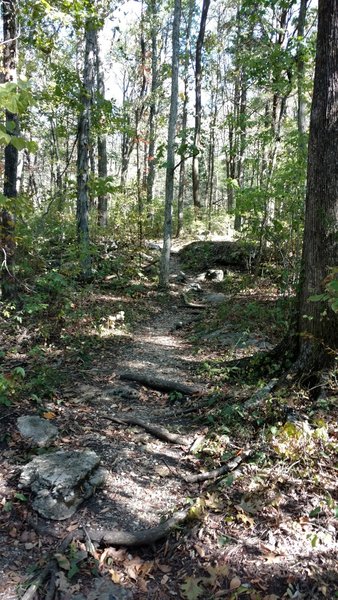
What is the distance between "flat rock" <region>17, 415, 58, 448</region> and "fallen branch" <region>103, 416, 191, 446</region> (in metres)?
0.81

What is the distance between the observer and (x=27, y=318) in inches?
317

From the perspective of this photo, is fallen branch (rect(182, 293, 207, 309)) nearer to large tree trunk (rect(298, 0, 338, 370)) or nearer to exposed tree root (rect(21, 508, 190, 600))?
large tree trunk (rect(298, 0, 338, 370))

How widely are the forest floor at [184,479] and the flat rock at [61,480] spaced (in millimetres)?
88

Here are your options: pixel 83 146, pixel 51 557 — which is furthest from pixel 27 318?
pixel 51 557

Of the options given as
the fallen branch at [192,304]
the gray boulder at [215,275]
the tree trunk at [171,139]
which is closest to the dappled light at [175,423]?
the fallen branch at [192,304]

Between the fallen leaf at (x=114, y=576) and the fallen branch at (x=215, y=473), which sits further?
the fallen branch at (x=215, y=473)

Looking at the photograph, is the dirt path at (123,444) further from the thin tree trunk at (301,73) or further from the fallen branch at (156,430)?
the thin tree trunk at (301,73)

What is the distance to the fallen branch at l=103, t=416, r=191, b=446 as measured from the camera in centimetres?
453

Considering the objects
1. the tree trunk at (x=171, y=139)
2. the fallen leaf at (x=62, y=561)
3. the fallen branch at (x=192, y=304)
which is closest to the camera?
the fallen leaf at (x=62, y=561)

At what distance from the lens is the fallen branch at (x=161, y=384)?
18.8 ft

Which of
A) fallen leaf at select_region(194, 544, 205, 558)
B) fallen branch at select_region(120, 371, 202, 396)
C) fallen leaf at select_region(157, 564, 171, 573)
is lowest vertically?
fallen leaf at select_region(157, 564, 171, 573)

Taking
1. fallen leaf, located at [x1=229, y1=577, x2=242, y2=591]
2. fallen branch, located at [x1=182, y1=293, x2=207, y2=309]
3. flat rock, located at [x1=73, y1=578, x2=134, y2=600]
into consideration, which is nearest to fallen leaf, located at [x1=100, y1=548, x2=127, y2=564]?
flat rock, located at [x1=73, y1=578, x2=134, y2=600]

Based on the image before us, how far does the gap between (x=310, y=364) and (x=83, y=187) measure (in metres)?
8.01

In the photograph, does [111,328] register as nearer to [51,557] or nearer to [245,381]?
[245,381]
